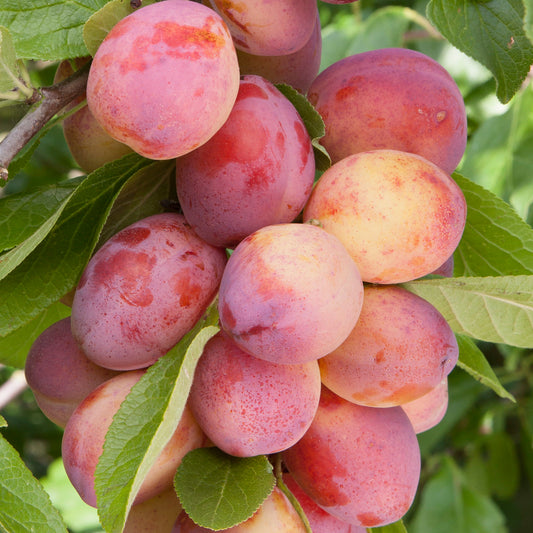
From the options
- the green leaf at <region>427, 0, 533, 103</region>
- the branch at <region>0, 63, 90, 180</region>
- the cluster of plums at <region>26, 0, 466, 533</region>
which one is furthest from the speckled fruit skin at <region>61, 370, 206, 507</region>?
the green leaf at <region>427, 0, 533, 103</region>

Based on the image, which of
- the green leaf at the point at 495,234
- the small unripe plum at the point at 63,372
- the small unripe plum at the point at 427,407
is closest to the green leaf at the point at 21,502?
the small unripe plum at the point at 63,372

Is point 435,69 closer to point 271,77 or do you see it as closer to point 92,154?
point 271,77

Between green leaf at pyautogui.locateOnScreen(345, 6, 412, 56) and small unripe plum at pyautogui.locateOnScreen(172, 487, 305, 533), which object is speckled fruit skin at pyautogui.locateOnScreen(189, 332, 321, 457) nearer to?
small unripe plum at pyautogui.locateOnScreen(172, 487, 305, 533)

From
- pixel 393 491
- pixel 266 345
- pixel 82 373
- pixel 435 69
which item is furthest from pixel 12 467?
pixel 435 69

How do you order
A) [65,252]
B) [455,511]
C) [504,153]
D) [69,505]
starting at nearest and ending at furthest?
[65,252]
[504,153]
[69,505]
[455,511]

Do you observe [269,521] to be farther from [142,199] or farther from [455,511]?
[455,511]

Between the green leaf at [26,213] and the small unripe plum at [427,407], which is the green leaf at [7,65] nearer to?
the green leaf at [26,213]

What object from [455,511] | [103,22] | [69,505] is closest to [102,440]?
[103,22]
